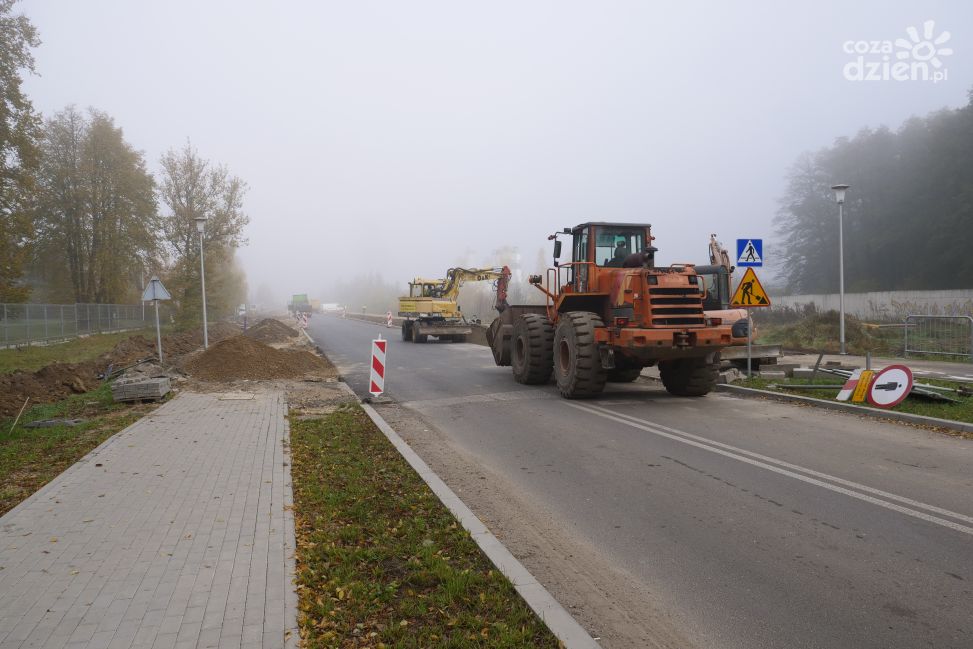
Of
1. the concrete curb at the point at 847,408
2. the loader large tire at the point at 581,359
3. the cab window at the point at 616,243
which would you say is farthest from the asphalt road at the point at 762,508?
the cab window at the point at 616,243

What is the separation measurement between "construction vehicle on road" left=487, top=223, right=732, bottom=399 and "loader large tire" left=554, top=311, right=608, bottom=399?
0.06 feet

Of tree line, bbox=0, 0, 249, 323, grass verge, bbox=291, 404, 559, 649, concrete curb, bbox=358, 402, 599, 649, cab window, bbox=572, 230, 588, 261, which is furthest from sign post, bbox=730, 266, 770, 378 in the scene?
tree line, bbox=0, 0, 249, 323

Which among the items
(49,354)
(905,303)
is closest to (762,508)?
(49,354)

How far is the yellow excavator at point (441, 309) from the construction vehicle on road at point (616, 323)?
14.8 meters

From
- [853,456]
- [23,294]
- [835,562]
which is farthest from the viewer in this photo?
[23,294]

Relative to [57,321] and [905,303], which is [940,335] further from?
[57,321]

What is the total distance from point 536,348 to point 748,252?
4.83 metres

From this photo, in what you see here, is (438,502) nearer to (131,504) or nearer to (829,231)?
(131,504)

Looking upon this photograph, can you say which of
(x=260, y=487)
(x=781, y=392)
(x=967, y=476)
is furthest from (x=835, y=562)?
(x=781, y=392)

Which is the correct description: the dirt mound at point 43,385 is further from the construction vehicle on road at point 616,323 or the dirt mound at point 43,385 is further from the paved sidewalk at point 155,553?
the construction vehicle on road at point 616,323

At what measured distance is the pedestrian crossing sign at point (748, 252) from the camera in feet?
43.2

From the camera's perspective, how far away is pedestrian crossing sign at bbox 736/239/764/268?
13.2 meters

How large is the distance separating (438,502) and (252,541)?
157cm

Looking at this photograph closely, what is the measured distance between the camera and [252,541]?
15.3 ft
